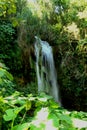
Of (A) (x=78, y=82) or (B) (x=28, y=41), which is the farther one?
(A) (x=78, y=82)

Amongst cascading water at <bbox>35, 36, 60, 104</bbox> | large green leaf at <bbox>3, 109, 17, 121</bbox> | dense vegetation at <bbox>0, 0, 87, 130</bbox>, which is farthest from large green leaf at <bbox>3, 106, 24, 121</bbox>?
cascading water at <bbox>35, 36, 60, 104</bbox>

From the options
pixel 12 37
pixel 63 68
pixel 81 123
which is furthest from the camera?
pixel 63 68

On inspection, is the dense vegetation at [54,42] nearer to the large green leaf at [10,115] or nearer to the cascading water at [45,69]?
the cascading water at [45,69]

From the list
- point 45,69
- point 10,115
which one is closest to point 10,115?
point 10,115

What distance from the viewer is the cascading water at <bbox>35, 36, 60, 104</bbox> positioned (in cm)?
1246

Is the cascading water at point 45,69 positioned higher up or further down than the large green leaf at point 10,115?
further down

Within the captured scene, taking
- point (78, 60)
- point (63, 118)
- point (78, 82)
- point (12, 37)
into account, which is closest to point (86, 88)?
point (78, 82)

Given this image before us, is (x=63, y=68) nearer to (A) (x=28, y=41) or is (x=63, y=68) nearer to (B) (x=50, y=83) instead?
(B) (x=50, y=83)

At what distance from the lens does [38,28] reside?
13.1 meters

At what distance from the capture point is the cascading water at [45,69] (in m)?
12.5

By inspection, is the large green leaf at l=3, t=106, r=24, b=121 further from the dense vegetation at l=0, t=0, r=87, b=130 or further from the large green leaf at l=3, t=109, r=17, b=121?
the dense vegetation at l=0, t=0, r=87, b=130

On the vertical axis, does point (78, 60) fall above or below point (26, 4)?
below

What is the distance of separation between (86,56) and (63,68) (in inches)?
49.3

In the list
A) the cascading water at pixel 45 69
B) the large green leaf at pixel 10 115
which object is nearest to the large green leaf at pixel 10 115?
the large green leaf at pixel 10 115
